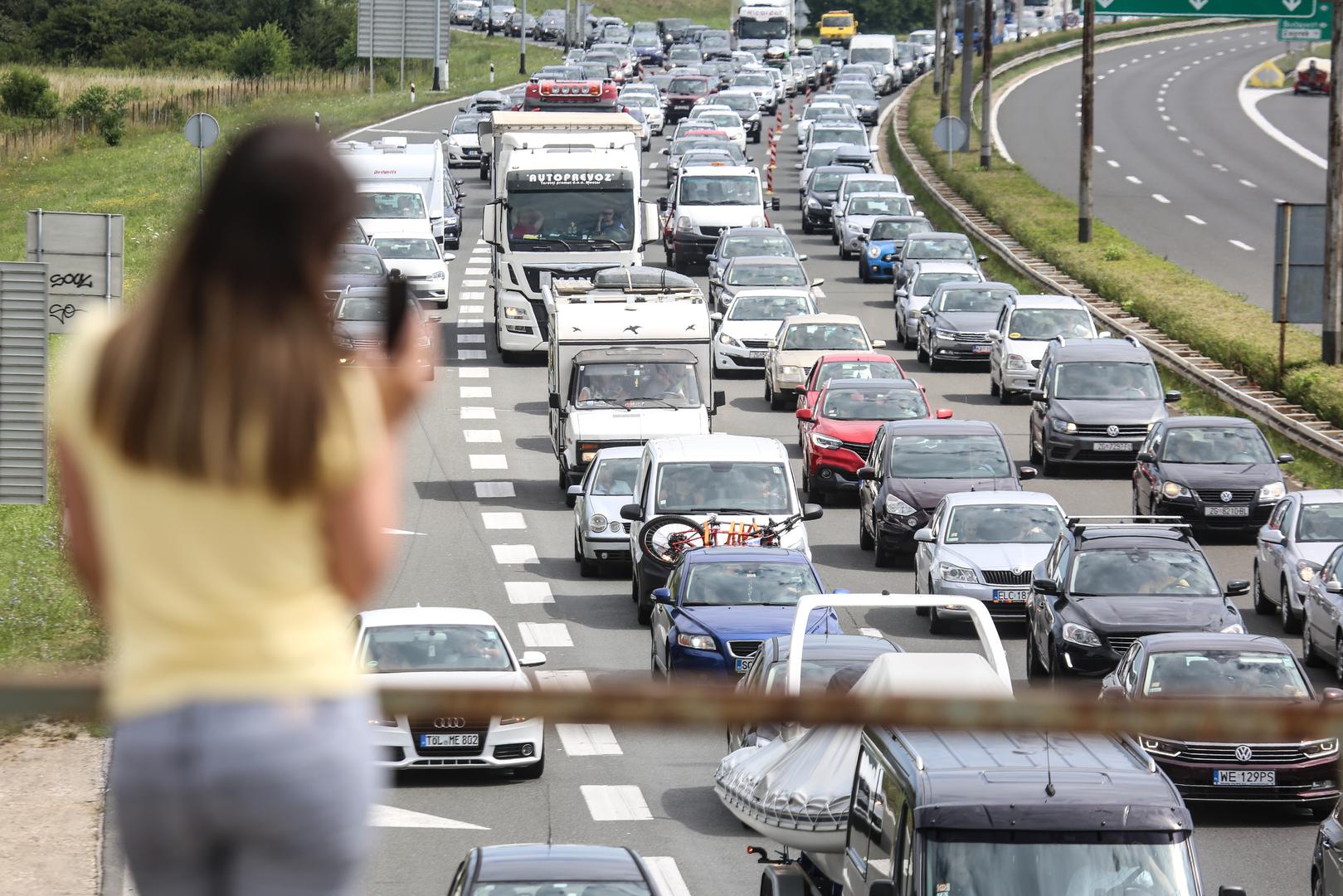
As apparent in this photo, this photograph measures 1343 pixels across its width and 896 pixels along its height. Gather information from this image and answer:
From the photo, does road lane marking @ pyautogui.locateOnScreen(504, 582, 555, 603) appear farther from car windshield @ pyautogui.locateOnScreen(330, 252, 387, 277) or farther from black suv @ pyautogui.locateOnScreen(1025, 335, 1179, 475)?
car windshield @ pyautogui.locateOnScreen(330, 252, 387, 277)

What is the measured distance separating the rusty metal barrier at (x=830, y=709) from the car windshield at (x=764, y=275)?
44.8 metres

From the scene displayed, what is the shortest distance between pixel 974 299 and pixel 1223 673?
2583cm

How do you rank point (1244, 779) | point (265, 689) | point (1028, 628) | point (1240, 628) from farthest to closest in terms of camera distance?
1. point (1028, 628)
2. point (1240, 628)
3. point (1244, 779)
4. point (265, 689)

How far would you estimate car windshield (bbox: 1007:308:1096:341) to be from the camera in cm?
4088

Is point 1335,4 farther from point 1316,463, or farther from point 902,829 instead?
point 902,829

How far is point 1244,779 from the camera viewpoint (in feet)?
61.9

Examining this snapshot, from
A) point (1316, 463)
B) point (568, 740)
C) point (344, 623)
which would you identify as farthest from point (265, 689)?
point (1316, 463)

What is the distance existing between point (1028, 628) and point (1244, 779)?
5581 mm

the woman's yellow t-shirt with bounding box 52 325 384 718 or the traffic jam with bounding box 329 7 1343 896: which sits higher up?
the woman's yellow t-shirt with bounding box 52 325 384 718

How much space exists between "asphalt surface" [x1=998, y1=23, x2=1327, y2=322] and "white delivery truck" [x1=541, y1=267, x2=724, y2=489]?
66.2 ft

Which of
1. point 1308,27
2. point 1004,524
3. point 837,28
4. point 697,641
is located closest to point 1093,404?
point 1004,524

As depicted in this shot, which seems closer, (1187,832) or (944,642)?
(1187,832)

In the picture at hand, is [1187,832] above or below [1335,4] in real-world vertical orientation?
below

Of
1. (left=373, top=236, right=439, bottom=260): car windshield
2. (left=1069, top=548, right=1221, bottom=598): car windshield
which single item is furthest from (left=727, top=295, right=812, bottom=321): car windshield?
(left=1069, top=548, right=1221, bottom=598): car windshield
